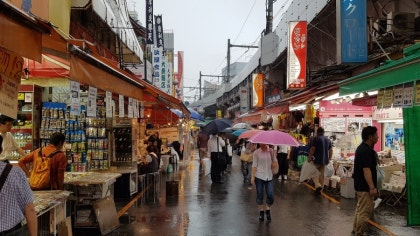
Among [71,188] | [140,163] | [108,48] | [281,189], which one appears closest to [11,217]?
[71,188]

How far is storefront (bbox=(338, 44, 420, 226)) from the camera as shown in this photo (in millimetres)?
7441

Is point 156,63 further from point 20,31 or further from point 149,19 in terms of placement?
point 20,31

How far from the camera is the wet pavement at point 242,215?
28.0ft

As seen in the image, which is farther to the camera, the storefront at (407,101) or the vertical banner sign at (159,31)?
the vertical banner sign at (159,31)

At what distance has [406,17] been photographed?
12.0 meters

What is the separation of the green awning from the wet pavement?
298 centimetres

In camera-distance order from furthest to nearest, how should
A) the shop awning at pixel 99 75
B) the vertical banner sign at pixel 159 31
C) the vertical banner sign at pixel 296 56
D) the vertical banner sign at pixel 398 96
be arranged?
the vertical banner sign at pixel 159 31, the vertical banner sign at pixel 296 56, the vertical banner sign at pixel 398 96, the shop awning at pixel 99 75

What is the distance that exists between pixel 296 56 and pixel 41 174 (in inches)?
547

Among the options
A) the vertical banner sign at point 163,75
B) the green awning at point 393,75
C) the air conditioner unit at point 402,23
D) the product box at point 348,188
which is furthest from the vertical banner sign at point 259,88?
the green awning at point 393,75

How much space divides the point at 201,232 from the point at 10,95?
190 inches

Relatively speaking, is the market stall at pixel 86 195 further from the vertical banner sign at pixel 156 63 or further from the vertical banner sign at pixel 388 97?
the vertical banner sign at pixel 156 63

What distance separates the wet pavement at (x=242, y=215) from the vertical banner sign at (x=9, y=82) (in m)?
4.11

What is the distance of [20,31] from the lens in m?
4.27

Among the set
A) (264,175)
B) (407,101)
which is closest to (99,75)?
(264,175)
